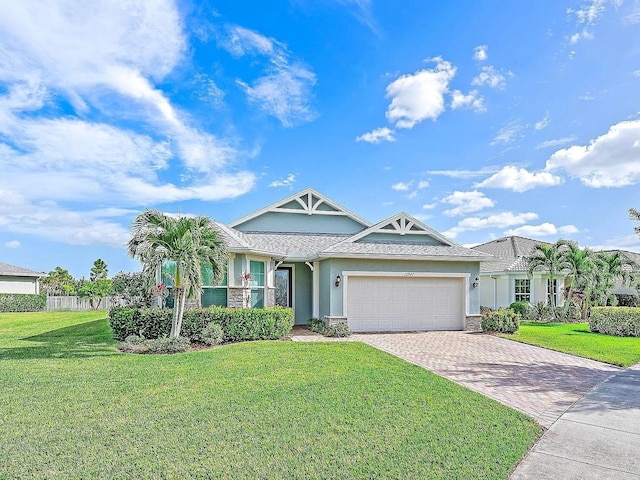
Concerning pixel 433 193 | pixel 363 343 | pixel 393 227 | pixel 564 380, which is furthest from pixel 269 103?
pixel 564 380

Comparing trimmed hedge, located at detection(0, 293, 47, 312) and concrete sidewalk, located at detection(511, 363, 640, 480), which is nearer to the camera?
concrete sidewalk, located at detection(511, 363, 640, 480)

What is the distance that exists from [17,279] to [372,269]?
31182 mm

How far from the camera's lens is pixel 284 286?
63.3ft

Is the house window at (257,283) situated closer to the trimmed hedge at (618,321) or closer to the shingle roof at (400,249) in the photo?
the shingle roof at (400,249)

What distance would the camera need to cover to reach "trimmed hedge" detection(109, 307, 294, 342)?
42.9 feet

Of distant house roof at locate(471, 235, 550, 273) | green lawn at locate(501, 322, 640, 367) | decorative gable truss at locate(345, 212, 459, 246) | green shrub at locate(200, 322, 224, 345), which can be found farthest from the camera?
distant house roof at locate(471, 235, 550, 273)

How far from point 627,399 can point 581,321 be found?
60.2 feet

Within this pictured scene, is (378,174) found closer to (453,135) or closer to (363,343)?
(453,135)

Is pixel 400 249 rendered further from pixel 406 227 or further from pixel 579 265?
pixel 579 265

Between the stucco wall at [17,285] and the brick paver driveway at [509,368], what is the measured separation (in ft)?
102

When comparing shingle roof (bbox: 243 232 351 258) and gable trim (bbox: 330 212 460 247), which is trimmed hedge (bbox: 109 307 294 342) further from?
gable trim (bbox: 330 212 460 247)

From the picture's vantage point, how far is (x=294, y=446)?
5.01 meters

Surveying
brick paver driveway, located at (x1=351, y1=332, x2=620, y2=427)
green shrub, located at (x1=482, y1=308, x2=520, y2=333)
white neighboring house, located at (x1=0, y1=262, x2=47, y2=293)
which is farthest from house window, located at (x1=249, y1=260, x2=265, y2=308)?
white neighboring house, located at (x1=0, y1=262, x2=47, y2=293)

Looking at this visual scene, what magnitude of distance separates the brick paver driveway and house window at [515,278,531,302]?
11233 mm
